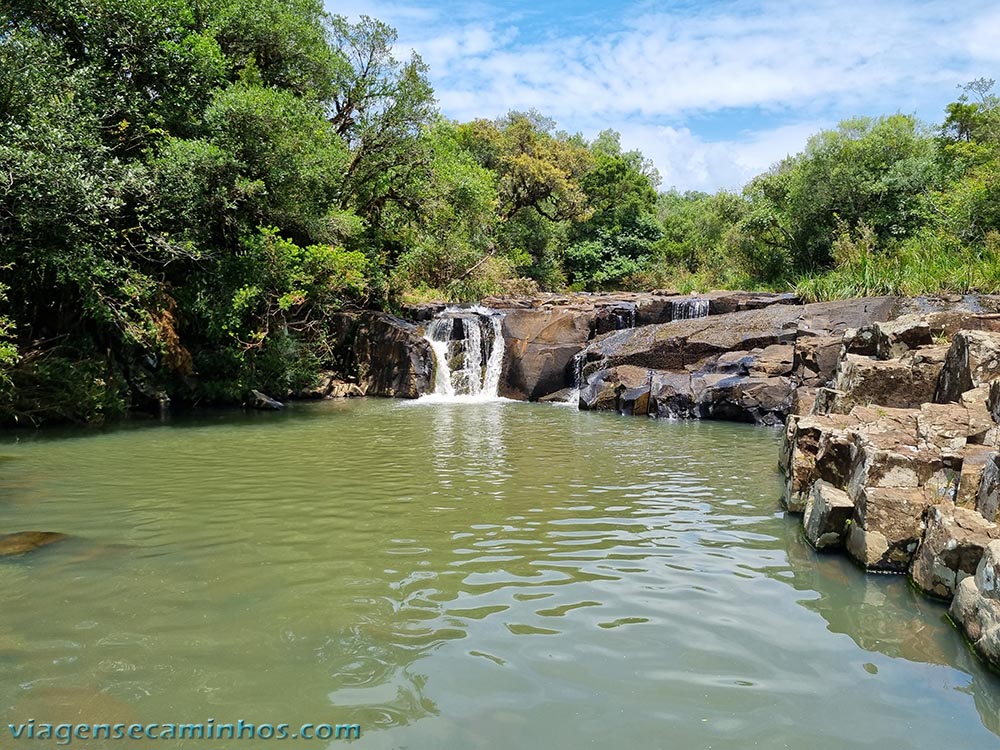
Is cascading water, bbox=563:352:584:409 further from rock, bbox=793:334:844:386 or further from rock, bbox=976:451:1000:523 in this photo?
rock, bbox=976:451:1000:523

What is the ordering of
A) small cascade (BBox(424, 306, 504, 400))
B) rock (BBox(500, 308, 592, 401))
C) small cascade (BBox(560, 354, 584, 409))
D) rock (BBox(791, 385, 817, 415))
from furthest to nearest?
1. small cascade (BBox(424, 306, 504, 400))
2. rock (BBox(500, 308, 592, 401))
3. small cascade (BBox(560, 354, 584, 409))
4. rock (BBox(791, 385, 817, 415))

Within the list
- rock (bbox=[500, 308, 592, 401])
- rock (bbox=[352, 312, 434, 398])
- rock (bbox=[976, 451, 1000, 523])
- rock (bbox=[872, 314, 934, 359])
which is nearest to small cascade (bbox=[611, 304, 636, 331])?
rock (bbox=[500, 308, 592, 401])

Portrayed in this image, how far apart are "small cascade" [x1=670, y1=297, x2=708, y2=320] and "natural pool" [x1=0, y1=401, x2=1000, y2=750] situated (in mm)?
13029

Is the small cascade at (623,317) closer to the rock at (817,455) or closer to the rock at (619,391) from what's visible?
the rock at (619,391)

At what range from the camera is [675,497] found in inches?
296

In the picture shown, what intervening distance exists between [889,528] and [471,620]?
10.6 feet

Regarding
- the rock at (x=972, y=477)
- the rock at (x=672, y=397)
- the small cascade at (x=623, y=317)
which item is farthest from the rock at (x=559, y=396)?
the rock at (x=972, y=477)

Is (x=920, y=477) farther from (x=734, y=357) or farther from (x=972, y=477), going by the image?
(x=734, y=357)

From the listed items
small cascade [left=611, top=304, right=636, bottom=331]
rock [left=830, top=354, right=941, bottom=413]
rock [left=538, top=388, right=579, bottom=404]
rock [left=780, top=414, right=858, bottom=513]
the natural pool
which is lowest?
the natural pool

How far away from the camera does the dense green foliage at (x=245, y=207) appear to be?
12.3 m

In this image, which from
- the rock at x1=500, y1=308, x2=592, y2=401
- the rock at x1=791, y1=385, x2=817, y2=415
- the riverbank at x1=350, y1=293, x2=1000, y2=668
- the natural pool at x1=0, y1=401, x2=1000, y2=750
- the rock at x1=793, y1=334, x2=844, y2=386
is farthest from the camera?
the rock at x1=500, y1=308, x2=592, y2=401

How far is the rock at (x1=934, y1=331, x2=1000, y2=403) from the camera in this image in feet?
23.7

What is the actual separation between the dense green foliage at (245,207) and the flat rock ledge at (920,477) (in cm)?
1105

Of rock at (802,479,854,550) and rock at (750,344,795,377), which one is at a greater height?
rock at (750,344,795,377)
